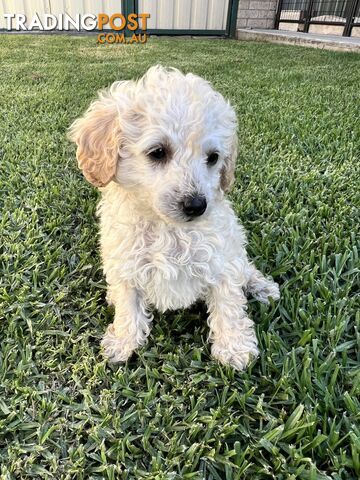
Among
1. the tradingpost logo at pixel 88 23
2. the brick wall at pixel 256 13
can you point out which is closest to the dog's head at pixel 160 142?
the tradingpost logo at pixel 88 23

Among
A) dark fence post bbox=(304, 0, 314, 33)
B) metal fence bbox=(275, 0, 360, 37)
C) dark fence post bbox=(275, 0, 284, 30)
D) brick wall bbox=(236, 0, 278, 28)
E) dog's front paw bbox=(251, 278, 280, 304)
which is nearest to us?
dog's front paw bbox=(251, 278, 280, 304)

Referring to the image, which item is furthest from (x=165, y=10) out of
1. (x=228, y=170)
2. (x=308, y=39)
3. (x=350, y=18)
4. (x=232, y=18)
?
(x=228, y=170)

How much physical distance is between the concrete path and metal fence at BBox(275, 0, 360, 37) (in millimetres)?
474

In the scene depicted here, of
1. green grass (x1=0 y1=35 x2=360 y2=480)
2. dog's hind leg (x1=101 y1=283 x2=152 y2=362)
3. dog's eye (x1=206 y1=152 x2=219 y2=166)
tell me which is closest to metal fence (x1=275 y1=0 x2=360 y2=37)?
green grass (x1=0 y1=35 x2=360 y2=480)

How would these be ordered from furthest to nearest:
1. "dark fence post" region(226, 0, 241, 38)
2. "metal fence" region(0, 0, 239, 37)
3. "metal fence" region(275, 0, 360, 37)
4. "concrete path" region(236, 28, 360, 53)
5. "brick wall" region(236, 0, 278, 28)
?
"brick wall" region(236, 0, 278, 28)
"dark fence post" region(226, 0, 241, 38)
"metal fence" region(0, 0, 239, 37)
"metal fence" region(275, 0, 360, 37)
"concrete path" region(236, 28, 360, 53)

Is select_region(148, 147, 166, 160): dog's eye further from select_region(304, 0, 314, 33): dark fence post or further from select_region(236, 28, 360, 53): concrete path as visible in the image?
select_region(304, 0, 314, 33): dark fence post

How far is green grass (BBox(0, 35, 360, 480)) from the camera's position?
160 centimetres

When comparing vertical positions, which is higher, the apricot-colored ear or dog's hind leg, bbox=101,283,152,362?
the apricot-colored ear

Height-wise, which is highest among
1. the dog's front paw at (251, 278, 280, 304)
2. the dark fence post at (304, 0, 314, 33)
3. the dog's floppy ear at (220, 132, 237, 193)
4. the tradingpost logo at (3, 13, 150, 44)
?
the dog's floppy ear at (220, 132, 237, 193)

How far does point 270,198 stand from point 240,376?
5.34 feet

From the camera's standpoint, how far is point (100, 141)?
5.84 feet

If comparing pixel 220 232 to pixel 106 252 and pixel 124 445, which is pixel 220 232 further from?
pixel 124 445

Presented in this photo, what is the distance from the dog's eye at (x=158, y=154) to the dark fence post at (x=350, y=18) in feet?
38.2

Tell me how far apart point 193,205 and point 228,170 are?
428 mm
